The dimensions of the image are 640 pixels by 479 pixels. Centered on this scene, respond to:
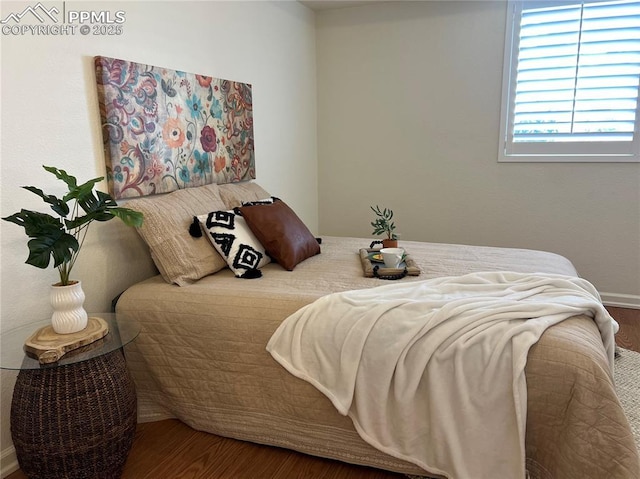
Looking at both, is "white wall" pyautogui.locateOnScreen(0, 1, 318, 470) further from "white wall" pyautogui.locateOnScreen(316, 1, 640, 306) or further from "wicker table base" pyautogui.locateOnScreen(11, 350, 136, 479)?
"white wall" pyautogui.locateOnScreen(316, 1, 640, 306)

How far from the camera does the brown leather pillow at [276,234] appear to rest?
2.39 meters

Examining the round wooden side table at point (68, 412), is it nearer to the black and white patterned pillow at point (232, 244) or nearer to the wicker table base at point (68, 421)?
the wicker table base at point (68, 421)

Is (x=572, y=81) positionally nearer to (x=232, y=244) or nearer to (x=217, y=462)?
(x=232, y=244)

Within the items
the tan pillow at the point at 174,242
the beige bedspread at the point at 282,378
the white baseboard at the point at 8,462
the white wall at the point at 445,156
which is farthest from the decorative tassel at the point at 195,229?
the white wall at the point at 445,156

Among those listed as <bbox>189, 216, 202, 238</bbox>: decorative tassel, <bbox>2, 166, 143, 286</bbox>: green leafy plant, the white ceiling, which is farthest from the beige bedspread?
the white ceiling

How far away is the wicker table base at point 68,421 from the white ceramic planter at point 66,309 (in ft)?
0.45

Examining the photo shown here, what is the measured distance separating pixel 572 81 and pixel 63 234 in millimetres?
3371

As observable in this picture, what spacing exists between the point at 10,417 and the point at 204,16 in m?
2.23

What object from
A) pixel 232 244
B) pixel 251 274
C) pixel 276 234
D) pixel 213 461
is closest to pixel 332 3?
pixel 276 234

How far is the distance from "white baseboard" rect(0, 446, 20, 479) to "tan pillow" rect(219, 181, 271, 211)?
147 cm

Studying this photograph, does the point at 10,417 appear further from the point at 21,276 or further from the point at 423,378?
the point at 423,378

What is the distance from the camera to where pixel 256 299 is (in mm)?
1930

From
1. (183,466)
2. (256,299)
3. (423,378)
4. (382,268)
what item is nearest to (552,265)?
(382,268)

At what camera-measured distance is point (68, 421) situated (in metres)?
1.59
